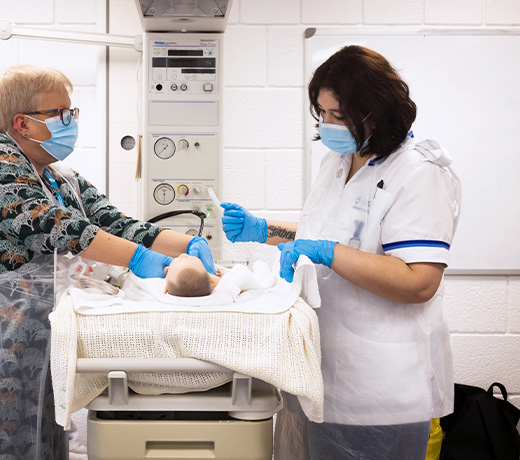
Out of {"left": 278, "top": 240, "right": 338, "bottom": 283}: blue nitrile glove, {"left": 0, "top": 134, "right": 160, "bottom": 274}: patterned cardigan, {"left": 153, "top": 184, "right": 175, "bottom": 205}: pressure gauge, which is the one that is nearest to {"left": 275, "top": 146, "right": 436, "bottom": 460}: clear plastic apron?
{"left": 278, "top": 240, "right": 338, "bottom": 283}: blue nitrile glove

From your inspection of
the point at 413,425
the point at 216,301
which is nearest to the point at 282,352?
the point at 216,301

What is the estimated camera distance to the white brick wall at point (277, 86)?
2572mm

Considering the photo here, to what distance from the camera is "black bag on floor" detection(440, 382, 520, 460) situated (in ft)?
7.03

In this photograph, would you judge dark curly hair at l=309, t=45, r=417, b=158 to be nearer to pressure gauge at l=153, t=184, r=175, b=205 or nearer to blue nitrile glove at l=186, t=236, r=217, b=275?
blue nitrile glove at l=186, t=236, r=217, b=275

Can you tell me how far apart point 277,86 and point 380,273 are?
1.57m

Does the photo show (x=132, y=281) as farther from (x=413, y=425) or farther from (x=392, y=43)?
(x=392, y=43)

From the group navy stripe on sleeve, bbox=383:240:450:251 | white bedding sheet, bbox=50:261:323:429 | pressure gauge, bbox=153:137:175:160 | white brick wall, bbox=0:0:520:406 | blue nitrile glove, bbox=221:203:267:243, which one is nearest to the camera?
white bedding sheet, bbox=50:261:323:429

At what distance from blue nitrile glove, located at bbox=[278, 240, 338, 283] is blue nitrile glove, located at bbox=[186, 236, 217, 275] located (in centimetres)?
31

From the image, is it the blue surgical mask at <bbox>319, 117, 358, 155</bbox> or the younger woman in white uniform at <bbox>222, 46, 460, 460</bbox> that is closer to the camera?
the younger woman in white uniform at <bbox>222, 46, 460, 460</bbox>

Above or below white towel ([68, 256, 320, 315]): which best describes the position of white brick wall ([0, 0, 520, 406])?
above

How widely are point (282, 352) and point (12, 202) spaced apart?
705 mm

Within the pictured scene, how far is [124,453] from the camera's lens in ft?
3.52

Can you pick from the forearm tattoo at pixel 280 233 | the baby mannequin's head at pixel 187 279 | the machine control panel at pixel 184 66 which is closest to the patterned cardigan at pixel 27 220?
the baby mannequin's head at pixel 187 279

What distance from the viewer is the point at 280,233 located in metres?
1.75
